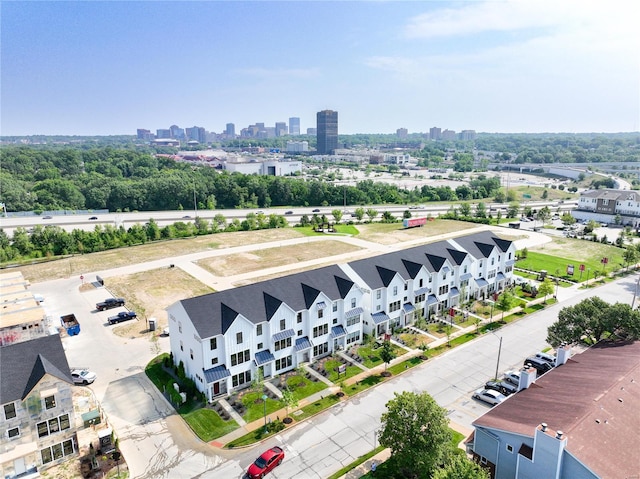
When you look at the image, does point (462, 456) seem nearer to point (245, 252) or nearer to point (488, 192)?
point (245, 252)

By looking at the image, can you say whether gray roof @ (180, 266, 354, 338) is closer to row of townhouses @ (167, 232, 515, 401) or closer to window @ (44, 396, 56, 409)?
row of townhouses @ (167, 232, 515, 401)

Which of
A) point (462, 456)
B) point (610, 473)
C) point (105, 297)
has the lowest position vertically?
point (105, 297)

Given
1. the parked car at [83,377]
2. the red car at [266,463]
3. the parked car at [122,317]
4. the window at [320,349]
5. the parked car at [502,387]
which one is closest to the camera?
the red car at [266,463]

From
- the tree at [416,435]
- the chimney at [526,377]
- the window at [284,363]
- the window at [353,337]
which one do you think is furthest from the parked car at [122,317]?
the chimney at [526,377]

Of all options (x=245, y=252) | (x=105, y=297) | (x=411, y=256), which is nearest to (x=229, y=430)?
(x=411, y=256)

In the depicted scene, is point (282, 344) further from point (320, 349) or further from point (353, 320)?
point (353, 320)

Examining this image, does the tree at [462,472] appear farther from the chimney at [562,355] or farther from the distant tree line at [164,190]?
the distant tree line at [164,190]
